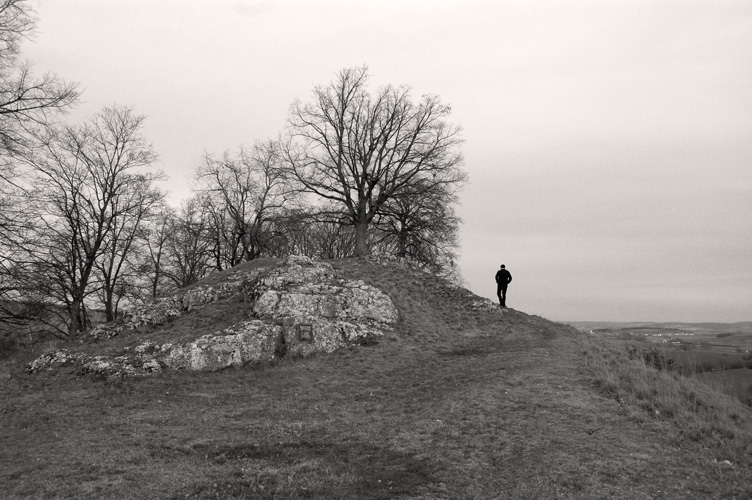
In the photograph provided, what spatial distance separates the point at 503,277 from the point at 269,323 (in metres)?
12.2

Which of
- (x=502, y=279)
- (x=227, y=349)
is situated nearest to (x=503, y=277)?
(x=502, y=279)

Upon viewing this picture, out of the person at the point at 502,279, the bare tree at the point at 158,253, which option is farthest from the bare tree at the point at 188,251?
the person at the point at 502,279

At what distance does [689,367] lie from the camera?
17.4 m

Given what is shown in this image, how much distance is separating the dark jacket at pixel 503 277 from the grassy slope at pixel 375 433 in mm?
7592

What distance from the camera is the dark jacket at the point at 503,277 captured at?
2352 cm

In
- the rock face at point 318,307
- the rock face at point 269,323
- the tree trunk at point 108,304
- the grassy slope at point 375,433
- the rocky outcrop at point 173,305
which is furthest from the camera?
the tree trunk at point 108,304

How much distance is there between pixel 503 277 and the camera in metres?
23.6

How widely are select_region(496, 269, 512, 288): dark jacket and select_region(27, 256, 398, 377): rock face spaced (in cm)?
648

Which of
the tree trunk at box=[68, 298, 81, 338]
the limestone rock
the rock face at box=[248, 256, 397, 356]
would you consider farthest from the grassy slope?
the tree trunk at box=[68, 298, 81, 338]

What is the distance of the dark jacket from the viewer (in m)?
23.5

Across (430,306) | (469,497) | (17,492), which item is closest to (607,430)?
(469,497)

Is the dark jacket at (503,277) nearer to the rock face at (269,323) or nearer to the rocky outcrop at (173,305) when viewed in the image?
the rock face at (269,323)

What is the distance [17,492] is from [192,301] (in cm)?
1295

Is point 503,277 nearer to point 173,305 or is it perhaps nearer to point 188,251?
point 173,305
